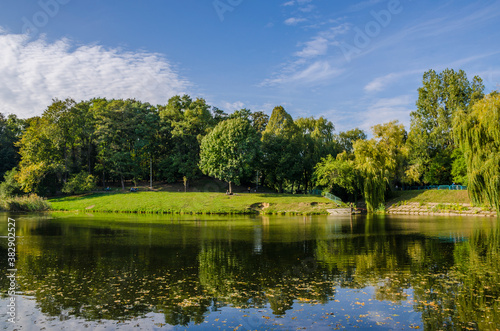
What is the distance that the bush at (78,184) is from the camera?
64.8 m

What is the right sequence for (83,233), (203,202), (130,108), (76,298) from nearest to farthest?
(76,298)
(83,233)
(203,202)
(130,108)

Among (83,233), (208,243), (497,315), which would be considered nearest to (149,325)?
(497,315)

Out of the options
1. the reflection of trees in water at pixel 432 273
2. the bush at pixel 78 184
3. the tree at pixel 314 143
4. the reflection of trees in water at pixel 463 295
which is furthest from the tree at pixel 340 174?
the bush at pixel 78 184

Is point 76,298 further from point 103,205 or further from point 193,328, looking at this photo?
point 103,205

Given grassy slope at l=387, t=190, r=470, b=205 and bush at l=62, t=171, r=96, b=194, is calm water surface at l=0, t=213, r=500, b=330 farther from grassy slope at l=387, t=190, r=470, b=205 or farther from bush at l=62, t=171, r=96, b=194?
A: bush at l=62, t=171, r=96, b=194

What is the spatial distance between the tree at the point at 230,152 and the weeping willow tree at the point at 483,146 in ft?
116

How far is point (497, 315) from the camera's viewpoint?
9344 millimetres

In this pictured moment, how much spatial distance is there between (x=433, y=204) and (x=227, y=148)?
3457 cm

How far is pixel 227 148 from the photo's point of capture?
6406 centimetres

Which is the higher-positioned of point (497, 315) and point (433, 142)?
point (433, 142)

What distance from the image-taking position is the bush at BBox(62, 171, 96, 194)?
64.8m

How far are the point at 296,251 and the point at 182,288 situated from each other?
901cm

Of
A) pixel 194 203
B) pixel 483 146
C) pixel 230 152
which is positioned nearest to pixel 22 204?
pixel 194 203

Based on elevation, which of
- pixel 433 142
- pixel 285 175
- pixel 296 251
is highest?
pixel 433 142
